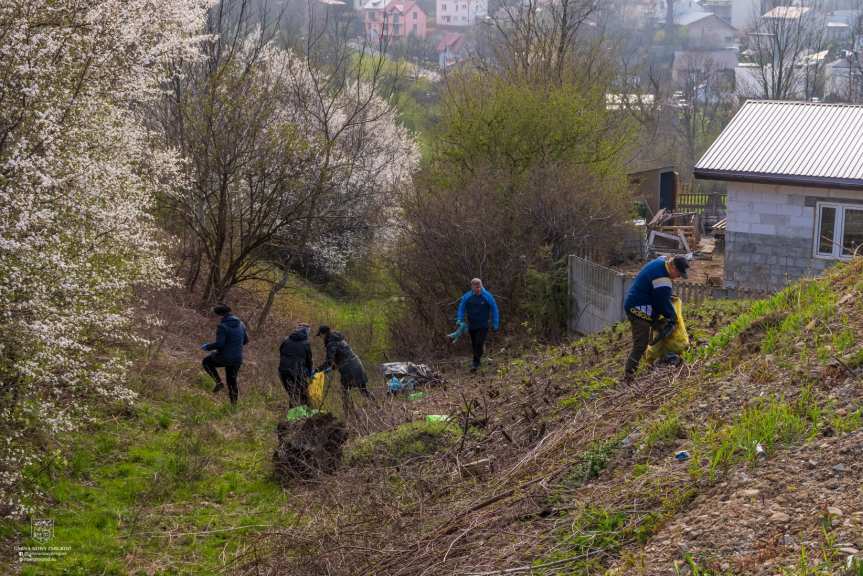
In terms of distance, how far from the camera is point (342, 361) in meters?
12.7

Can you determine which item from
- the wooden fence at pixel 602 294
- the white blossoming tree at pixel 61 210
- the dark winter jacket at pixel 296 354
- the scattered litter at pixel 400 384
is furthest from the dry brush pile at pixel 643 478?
the wooden fence at pixel 602 294

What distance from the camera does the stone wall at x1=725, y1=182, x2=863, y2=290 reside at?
59.8 feet

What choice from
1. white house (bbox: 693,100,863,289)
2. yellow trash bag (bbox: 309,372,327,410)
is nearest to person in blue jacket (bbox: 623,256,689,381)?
yellow trash bag (bbox: 309,372,327,410)

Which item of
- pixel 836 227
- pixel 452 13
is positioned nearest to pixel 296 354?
pixel 836 227

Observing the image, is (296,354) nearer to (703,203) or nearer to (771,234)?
(771,234)

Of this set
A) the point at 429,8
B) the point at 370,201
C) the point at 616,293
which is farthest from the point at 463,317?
the point at 429,8

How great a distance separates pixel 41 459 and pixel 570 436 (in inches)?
234

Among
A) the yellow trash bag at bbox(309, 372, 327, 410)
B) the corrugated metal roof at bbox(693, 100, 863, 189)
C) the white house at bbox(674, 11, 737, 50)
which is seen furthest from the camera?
the white house at bbox(674, 11, 737, 50)

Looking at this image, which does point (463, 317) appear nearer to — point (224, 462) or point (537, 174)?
point (224, 462)

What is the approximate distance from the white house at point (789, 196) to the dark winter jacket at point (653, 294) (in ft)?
28.0

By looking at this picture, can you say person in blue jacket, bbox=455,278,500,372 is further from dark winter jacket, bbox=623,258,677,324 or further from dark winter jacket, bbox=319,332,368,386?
dark winter jacket, bbox=623,258,677,324

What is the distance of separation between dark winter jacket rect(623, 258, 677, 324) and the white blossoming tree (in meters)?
5.89

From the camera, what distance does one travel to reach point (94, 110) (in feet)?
40.8

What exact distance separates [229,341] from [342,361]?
5.82 feet
